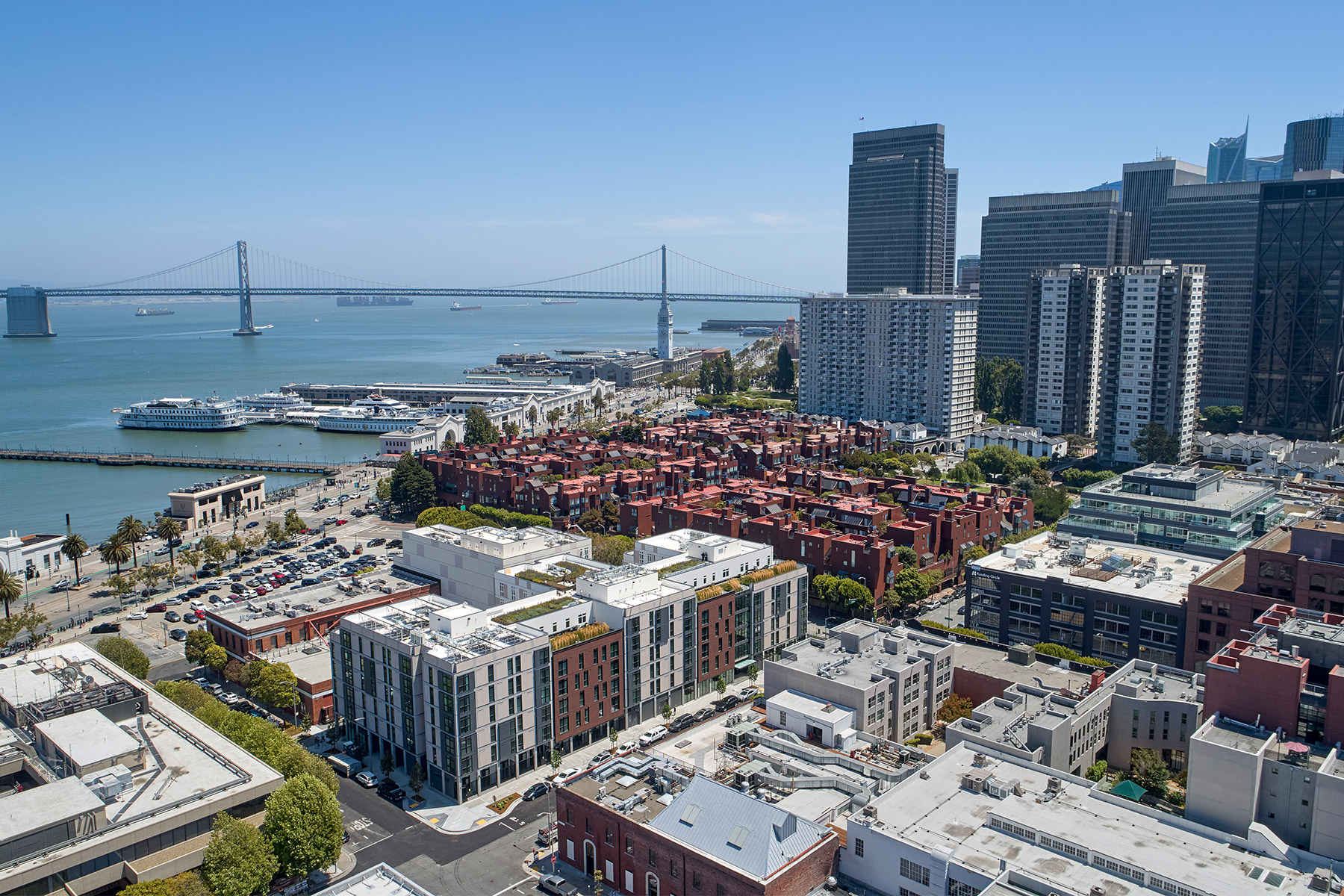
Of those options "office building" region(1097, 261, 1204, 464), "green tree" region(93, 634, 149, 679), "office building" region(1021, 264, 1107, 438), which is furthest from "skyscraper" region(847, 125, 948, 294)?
"green tree" region(93, 634, 149, 679)

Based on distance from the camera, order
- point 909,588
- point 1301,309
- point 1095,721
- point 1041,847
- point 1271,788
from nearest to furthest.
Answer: point 1041,847 < point 1271,788 < point 1095,721 < point 909,588 < point 1301,309

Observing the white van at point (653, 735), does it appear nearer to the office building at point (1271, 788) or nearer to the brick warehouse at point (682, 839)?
the brick warehouse at point (682, 839)

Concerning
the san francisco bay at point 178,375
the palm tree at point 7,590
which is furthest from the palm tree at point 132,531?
the san francisco bay at point 178,375

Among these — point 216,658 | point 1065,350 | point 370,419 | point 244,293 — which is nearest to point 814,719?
point 216,658

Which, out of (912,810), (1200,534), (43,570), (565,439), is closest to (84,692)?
(912,810)

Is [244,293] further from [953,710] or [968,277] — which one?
[953,710]

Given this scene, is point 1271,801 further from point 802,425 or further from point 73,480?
point 73,480
